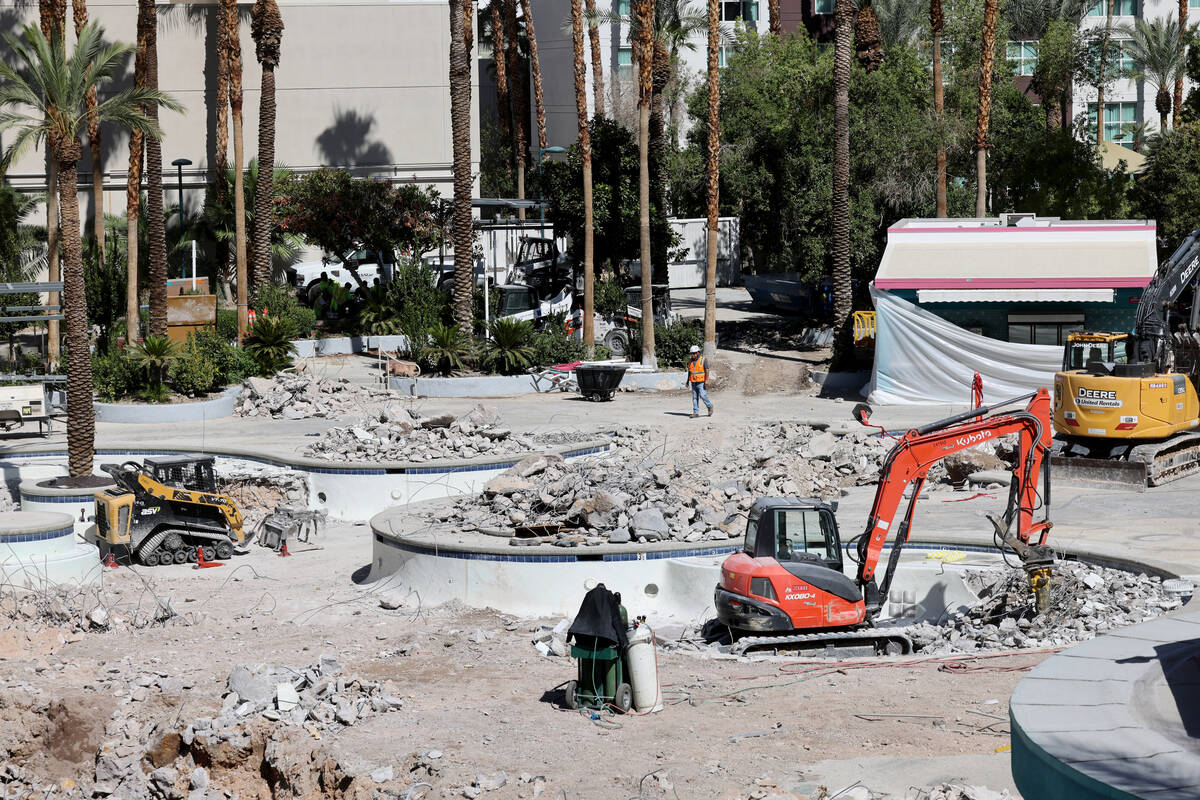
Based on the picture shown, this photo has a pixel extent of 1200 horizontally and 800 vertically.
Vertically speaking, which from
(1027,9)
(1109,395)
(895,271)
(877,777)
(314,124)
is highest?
(1027,9)

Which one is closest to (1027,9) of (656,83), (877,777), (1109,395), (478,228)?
(656,83)

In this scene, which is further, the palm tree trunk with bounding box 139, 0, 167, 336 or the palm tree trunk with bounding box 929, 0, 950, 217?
the palm tree trunk with bounding box 929, 0, 950, 217

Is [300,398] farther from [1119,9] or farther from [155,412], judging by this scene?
[1119,9]

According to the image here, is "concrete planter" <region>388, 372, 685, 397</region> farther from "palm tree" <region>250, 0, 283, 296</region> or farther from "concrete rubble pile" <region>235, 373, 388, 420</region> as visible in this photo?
"palm tree" <region>250, 0, 283, 296</region>

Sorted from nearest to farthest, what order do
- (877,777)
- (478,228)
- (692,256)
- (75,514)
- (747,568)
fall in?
(877,777), (747,568), (75,514), (478,228), (692,256)

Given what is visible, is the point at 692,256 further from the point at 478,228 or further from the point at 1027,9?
the point at 1027,9

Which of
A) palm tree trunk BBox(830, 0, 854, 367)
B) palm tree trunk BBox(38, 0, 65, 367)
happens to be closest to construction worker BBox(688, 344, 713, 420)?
A: palm tree trunk BBox(830, 0, 854, 367)
